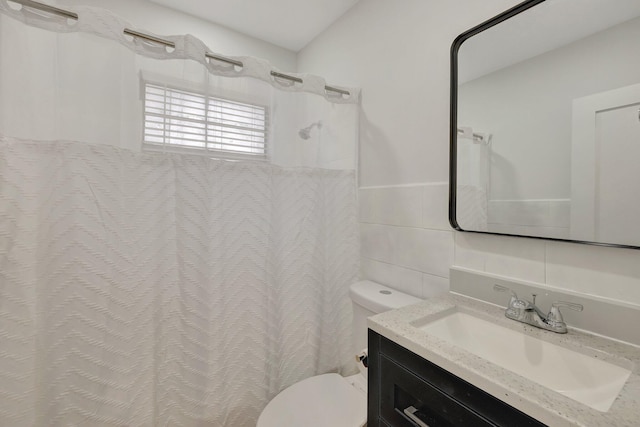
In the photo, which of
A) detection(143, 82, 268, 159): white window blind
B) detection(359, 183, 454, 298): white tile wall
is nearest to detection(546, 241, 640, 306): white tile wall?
detection(359, 183, 454, 298): white tile wall

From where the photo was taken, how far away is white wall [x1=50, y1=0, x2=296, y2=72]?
159 centimetres

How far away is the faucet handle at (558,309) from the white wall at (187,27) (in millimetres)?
2207

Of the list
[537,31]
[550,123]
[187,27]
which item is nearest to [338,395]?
[550,123]

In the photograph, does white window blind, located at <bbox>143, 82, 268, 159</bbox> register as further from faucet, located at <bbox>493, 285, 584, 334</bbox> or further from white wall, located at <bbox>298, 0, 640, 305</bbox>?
faucet, located at <bbox>493, 285, 584, 334</bbox>

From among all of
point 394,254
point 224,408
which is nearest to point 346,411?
point 224,408

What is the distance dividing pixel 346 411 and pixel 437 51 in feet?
5.17

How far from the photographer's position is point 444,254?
1164mm

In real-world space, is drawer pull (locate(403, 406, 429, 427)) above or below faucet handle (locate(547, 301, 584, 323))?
below

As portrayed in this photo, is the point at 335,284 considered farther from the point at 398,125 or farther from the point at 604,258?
the point at 604,258

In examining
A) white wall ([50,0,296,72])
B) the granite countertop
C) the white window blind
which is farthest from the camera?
white wall ([50,0,296,72])

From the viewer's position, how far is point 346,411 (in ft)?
3.67

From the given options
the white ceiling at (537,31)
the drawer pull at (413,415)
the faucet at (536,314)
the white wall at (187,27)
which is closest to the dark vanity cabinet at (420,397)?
the drawer pull at (413,415)

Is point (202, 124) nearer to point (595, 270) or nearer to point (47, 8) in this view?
point (47, 8)

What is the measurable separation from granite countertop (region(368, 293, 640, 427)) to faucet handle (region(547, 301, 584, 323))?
0.04m
